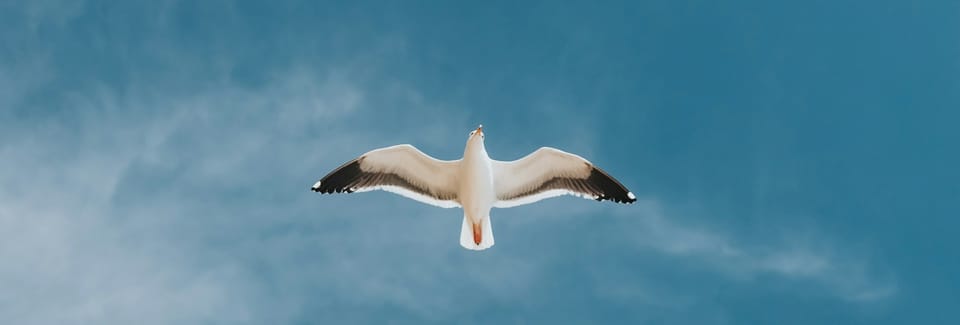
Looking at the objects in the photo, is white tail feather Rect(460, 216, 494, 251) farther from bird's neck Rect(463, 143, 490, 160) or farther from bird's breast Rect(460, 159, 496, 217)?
bird's neck Rect(463, 143, 490, 160)

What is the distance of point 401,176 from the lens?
58.7ft

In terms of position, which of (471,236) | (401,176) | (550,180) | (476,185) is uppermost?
(550,180)

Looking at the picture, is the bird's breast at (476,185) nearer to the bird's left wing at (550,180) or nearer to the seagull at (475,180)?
the seagull at (475,180)

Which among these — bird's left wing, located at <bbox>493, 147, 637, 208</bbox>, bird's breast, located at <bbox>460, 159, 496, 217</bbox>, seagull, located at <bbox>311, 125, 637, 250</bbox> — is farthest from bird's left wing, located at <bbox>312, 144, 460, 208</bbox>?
bird's left wing, located at <bbox>493, 147, 637, 208</bbox>

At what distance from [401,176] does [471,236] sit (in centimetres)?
160

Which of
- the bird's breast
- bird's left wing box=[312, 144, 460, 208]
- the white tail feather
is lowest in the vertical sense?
the white tail feather

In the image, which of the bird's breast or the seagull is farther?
the seagull

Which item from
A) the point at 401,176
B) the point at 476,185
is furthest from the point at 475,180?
the point at 401,176

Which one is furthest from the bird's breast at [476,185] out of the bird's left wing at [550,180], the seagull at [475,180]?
the bird's left wing at [550,180]

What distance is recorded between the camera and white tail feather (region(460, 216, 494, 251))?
56.4 ft

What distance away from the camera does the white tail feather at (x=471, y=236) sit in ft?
56.4

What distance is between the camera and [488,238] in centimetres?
1725

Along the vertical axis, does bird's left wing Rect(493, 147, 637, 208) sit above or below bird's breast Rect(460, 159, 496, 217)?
above

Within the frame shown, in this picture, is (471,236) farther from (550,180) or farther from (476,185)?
(550,180)
